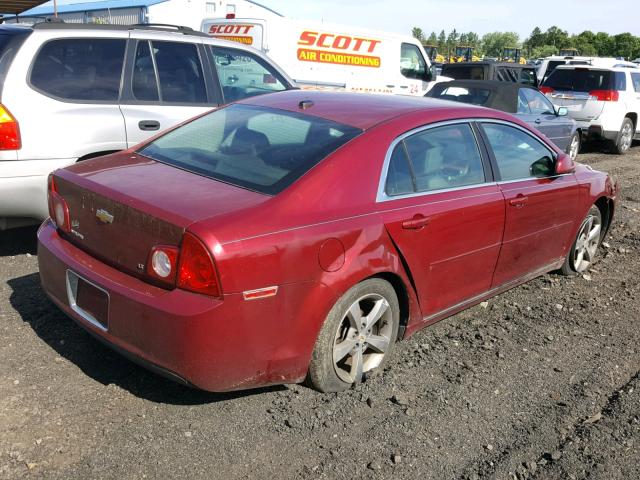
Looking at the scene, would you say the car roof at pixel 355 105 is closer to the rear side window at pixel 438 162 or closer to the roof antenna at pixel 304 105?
the roof antenna at pixel 304 105

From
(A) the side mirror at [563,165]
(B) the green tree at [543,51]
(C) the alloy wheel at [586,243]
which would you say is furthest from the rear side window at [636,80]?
(B) the green tree at [543,51]

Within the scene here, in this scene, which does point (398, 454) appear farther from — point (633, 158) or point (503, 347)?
point (633, 158)

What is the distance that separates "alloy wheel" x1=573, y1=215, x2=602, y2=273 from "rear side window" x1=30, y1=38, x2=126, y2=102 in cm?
400

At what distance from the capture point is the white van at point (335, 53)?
13078 mm

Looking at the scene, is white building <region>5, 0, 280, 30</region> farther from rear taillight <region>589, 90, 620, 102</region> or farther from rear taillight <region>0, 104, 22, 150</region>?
rear taillight <region>0, 104, 22, 150</region>

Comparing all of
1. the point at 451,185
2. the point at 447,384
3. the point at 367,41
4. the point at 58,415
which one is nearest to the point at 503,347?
the point at 447,384

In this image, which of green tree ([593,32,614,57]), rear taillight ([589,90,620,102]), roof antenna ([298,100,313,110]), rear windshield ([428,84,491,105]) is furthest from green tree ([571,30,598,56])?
roof antenna ([298,100,313,110])

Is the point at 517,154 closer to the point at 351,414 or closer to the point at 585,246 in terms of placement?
the point at 585,246

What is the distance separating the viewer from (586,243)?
5.65m

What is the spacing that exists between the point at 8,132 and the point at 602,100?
11419 mm

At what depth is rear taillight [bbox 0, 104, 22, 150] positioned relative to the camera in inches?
185

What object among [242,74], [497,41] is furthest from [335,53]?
[497,41]

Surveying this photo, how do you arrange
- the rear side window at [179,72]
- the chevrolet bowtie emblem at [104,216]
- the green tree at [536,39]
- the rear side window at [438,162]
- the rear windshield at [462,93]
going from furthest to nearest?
the green tree at [536,39], the rear windshield at [462,93], the rear side window at [179,72], the rear side window at [438,162], the chevrolet bowtie emblem at [104,216]

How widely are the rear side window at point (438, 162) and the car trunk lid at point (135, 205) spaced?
2.86 ft
